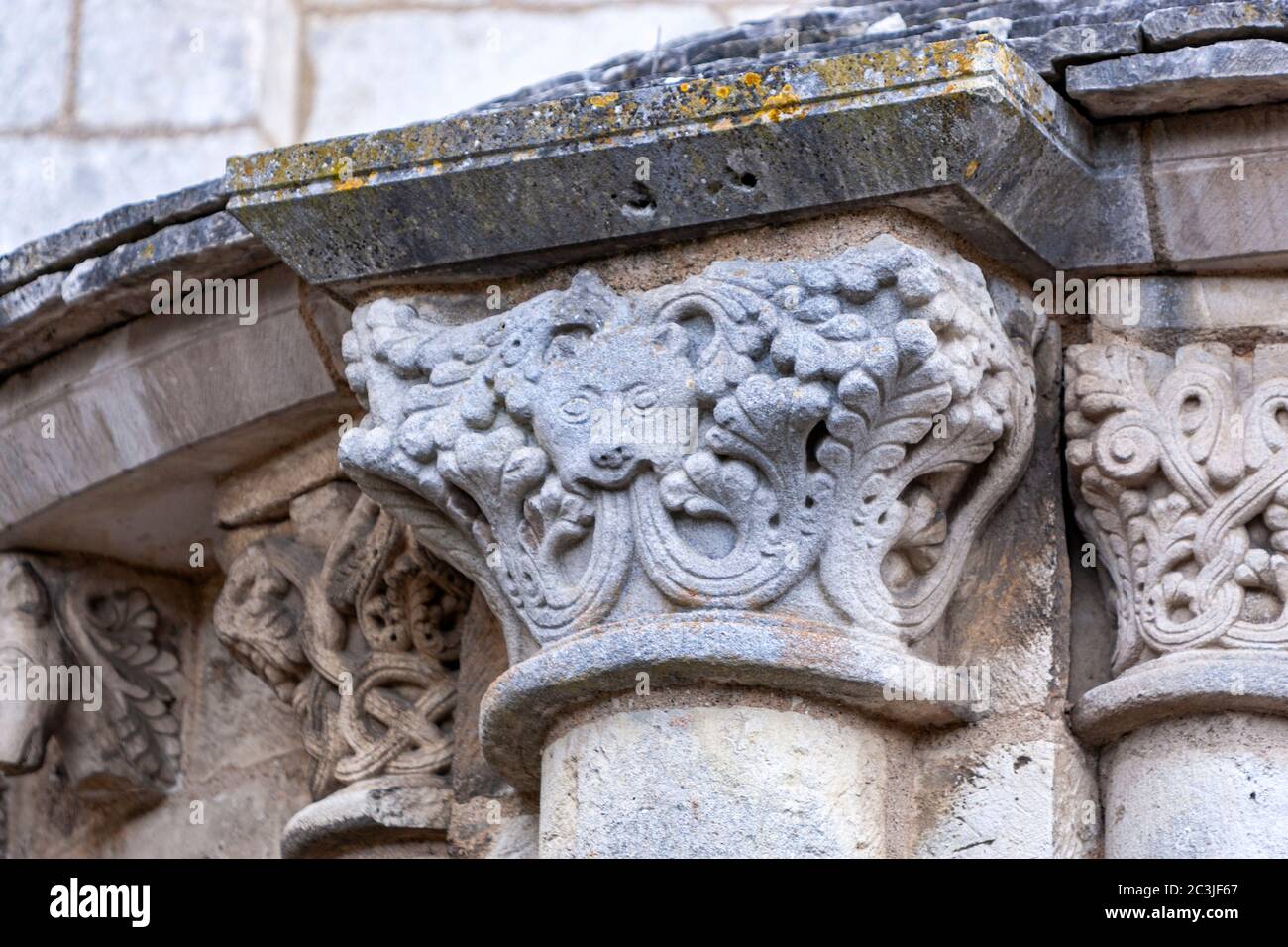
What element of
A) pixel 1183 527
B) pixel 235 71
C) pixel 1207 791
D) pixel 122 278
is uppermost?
pixel 235 71

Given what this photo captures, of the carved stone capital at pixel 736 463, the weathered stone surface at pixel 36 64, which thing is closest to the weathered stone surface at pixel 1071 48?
the carved stone capital at pixel 736 463

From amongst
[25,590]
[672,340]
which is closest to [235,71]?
[25,590]

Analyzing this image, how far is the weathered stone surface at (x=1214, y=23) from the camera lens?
3301mm

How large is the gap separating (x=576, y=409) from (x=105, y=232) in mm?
928

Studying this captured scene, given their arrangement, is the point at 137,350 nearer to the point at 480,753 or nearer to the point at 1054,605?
the point at 480,753

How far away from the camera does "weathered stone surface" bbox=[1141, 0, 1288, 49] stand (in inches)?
130

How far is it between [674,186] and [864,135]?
243mm

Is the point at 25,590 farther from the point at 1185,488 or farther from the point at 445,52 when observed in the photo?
the point at 445,52

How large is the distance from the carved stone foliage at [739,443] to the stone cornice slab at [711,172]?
0.08 meters

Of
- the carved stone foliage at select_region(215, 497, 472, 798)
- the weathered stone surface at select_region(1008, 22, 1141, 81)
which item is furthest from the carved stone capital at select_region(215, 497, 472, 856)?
the weathered stone surface at select_region(1008, 22, 1141, 81)

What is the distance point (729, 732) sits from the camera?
10.8 feet

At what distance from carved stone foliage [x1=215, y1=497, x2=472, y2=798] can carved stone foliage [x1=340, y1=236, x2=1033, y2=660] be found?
44 cm

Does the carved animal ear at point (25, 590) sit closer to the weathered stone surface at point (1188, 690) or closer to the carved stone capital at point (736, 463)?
the carved stone capital at point (736, 463)

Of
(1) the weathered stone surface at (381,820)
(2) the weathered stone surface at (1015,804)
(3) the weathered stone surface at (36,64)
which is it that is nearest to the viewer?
(2) the weathered stone surface at (1015,804)
